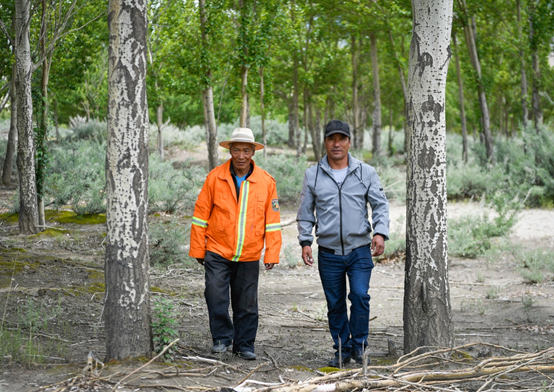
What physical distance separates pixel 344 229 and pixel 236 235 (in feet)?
2.94

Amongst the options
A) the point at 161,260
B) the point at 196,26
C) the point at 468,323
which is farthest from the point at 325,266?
the point at 196,26

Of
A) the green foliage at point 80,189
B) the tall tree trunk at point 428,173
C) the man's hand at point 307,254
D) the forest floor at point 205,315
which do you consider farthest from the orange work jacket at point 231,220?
the green foliage at point 80,189

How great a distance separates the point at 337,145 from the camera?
5.20 metres

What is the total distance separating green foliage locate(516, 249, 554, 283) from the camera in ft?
28.8

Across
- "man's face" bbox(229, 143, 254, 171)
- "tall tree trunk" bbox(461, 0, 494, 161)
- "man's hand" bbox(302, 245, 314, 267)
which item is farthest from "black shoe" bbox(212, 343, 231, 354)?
"tall tree trunk" bbox(461, 0, 494, 161)

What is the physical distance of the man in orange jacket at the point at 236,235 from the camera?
16.8 feet

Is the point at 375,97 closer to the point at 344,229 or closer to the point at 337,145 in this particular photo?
the point at 337,145

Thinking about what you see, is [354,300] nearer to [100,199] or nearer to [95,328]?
[95,328]

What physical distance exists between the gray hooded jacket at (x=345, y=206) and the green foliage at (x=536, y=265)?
4525mm

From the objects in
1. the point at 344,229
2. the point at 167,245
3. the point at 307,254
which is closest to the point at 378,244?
the point at 344,229

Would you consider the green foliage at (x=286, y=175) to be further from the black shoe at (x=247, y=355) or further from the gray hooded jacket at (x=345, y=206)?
the black shoe at (x=247, y=355)

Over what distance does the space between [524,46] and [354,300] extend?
683 inches

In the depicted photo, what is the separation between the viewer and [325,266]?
5.27 metres

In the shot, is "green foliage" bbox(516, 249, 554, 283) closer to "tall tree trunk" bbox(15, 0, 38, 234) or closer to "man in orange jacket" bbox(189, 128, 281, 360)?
"man in orange jacket" bbox(189, 128, 281, 360)
